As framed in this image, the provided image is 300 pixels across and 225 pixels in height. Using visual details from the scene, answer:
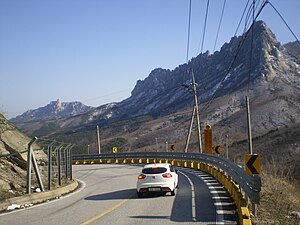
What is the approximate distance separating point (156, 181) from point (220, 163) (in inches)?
189

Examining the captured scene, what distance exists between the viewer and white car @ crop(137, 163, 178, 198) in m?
16.1

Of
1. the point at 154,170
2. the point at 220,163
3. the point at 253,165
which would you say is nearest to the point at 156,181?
the point at 154,170

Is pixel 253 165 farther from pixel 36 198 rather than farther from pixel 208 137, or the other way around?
pixel 208 137

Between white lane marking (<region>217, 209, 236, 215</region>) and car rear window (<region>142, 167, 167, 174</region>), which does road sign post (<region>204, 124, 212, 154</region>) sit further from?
white lane marking (<region>217, 209, 236, 215</region>)

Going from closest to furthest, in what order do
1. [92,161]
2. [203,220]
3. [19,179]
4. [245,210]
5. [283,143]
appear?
[245,210], [203,220], [19,179], [92,161], [283,143]

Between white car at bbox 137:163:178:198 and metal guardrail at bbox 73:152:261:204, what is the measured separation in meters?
2.27

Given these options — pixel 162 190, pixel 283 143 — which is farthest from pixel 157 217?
pixel 283 143

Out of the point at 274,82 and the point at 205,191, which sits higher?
the point at 274,82

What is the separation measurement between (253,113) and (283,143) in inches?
2198

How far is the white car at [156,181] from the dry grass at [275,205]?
3.44m

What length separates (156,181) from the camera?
16359mm

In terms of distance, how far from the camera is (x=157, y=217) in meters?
11.3

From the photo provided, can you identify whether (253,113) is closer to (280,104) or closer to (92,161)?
(280,104)

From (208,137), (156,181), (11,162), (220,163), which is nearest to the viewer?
(156,181)
